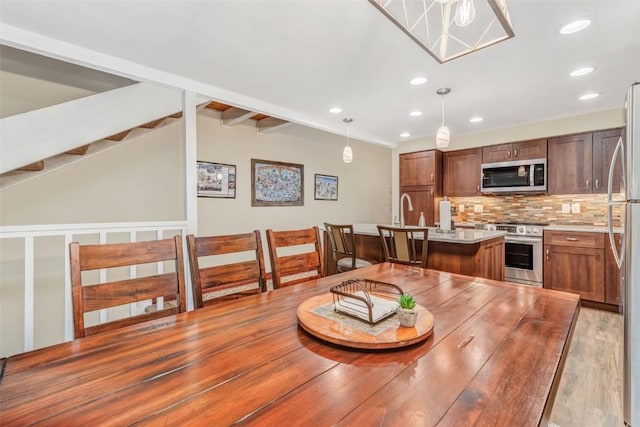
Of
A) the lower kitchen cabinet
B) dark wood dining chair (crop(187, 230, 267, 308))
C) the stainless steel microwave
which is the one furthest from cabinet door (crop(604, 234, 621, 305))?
dark wood dining chair (crop(187, 230, 267, 308))

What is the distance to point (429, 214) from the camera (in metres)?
4.97

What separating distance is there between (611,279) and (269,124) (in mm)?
4630

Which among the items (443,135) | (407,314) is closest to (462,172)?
(443,135)

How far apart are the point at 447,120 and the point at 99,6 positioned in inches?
148

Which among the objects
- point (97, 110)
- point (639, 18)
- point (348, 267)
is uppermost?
point (639, 18)

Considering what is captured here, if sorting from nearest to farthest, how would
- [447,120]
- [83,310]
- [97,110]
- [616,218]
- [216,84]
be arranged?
[83,310] < [97,110] < [216,84] < [616,218] < [447,120]

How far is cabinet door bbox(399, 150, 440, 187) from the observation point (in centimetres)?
495

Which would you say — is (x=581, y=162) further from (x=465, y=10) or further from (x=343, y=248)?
(x=465, y=10)

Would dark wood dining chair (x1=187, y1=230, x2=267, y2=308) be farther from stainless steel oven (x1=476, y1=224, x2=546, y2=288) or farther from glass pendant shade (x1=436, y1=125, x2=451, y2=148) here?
stainless steel oven (x1=476, y1=224, x2=546, y2=288)

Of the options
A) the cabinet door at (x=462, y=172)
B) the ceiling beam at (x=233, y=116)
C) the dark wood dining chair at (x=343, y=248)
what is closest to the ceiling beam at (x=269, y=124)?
the ceiling beam at (x=233, y=116)

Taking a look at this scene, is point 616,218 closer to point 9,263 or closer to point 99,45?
point 99,45

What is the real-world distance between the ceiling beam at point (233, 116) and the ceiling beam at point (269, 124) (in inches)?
17.9

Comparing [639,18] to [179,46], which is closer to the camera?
[639,18]

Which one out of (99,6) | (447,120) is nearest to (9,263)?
(99,6)
